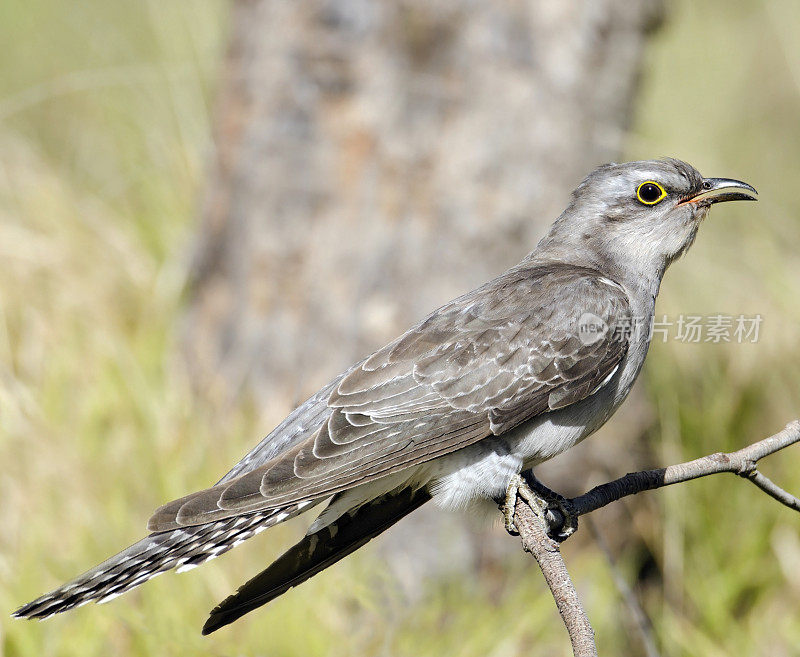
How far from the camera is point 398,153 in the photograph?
6133 millimetres

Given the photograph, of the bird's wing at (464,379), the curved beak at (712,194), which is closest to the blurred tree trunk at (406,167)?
the curved beak at (712,194)

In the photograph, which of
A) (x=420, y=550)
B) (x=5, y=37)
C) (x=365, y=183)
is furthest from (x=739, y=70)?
(x=5, y=37)

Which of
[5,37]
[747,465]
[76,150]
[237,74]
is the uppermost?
[5,37]

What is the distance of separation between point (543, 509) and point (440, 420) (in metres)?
0.47

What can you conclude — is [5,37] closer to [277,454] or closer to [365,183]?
[365,183]

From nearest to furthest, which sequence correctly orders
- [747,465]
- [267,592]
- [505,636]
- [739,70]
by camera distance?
[747,465]
[267,592]
[505,636]
[739,70]

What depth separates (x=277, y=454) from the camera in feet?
11.6

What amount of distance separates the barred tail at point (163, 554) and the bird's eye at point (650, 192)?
1.86m

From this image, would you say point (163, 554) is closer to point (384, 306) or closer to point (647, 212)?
point (647, 212)

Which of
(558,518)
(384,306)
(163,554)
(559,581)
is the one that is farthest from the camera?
(384,306)

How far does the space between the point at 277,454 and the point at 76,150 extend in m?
5.78

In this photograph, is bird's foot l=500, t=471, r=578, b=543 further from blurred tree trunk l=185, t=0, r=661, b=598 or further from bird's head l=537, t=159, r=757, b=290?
blurred tree trunk l=185, t=0, r=661, b=598

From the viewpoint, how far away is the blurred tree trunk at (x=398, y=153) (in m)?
6.05

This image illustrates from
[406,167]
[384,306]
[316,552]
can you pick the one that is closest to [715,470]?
[316,552]
